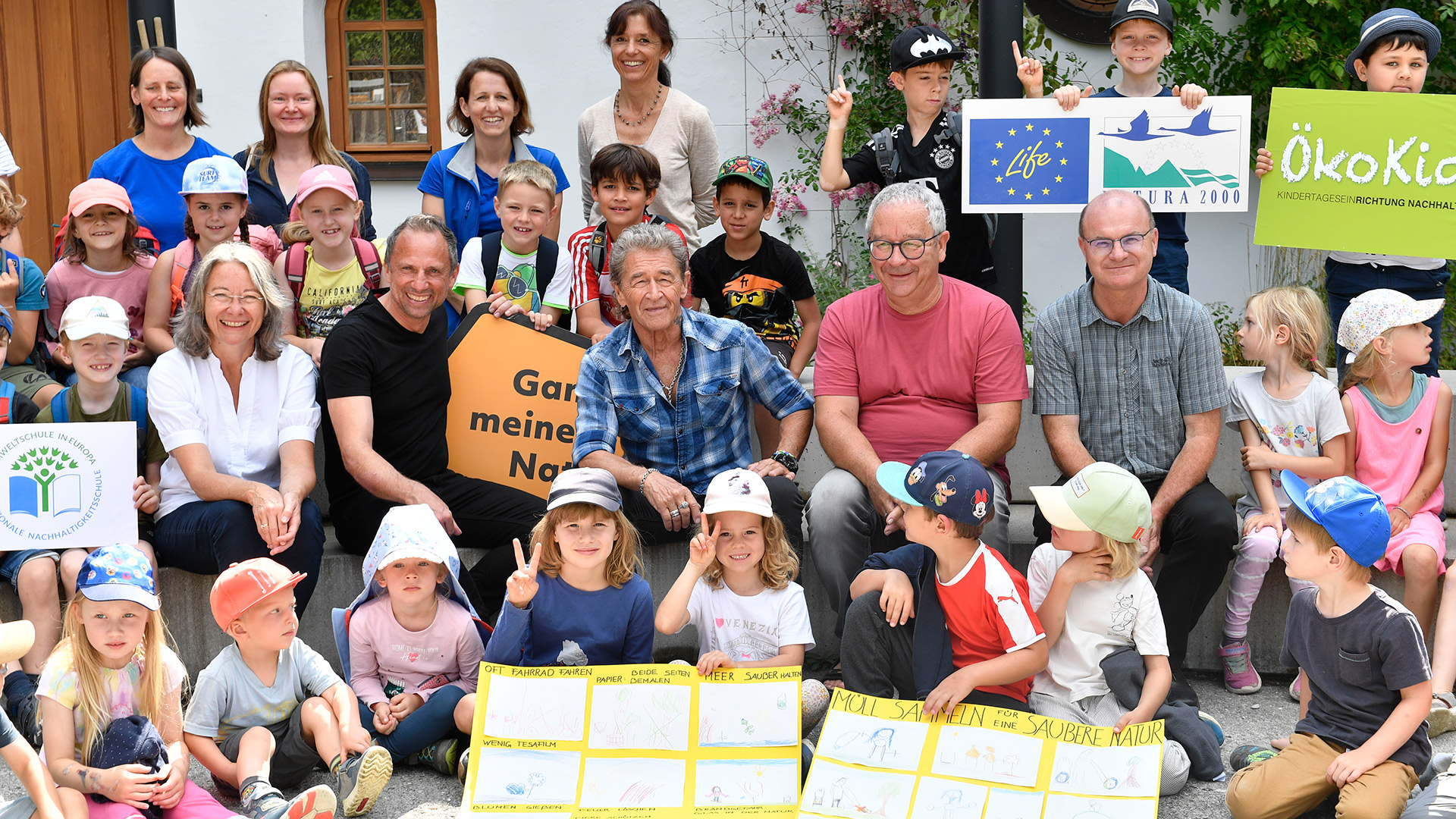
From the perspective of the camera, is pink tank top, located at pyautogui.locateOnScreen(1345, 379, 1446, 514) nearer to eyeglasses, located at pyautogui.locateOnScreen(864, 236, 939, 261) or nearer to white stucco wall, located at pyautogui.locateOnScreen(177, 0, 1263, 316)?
eyeglasses, located at pyautogui.locateOnScreen(864, 236, 939, 261)

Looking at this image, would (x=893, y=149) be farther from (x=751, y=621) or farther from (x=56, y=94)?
(x=56, y=94)

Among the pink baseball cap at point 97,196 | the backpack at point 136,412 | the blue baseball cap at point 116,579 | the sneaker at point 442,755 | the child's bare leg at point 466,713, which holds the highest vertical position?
the pink baseball cap at point 97,196

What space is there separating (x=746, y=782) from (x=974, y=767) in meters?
0.56

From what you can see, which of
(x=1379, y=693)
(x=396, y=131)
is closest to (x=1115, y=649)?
(x=1379, y=693)

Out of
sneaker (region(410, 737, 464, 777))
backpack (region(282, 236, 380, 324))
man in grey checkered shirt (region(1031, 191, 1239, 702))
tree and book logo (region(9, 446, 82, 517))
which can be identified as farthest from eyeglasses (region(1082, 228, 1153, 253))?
tree and book logo (region(9, 446, 82, 517))

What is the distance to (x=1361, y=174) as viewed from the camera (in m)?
4.79

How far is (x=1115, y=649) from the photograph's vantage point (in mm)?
3422

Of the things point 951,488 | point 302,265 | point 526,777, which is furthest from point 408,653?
point 302,265

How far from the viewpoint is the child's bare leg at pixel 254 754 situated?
3.28 m

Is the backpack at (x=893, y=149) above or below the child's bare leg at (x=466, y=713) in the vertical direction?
above

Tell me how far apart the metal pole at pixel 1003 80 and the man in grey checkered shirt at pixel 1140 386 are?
0.59m

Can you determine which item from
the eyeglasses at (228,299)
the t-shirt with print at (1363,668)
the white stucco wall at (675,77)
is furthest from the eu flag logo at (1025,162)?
the white stucco wall at (675,77)

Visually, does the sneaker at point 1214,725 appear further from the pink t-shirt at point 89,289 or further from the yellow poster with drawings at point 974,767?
the pink t-shirt at point 89,289

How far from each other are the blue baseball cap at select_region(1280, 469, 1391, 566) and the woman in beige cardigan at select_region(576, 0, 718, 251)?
299 cm
